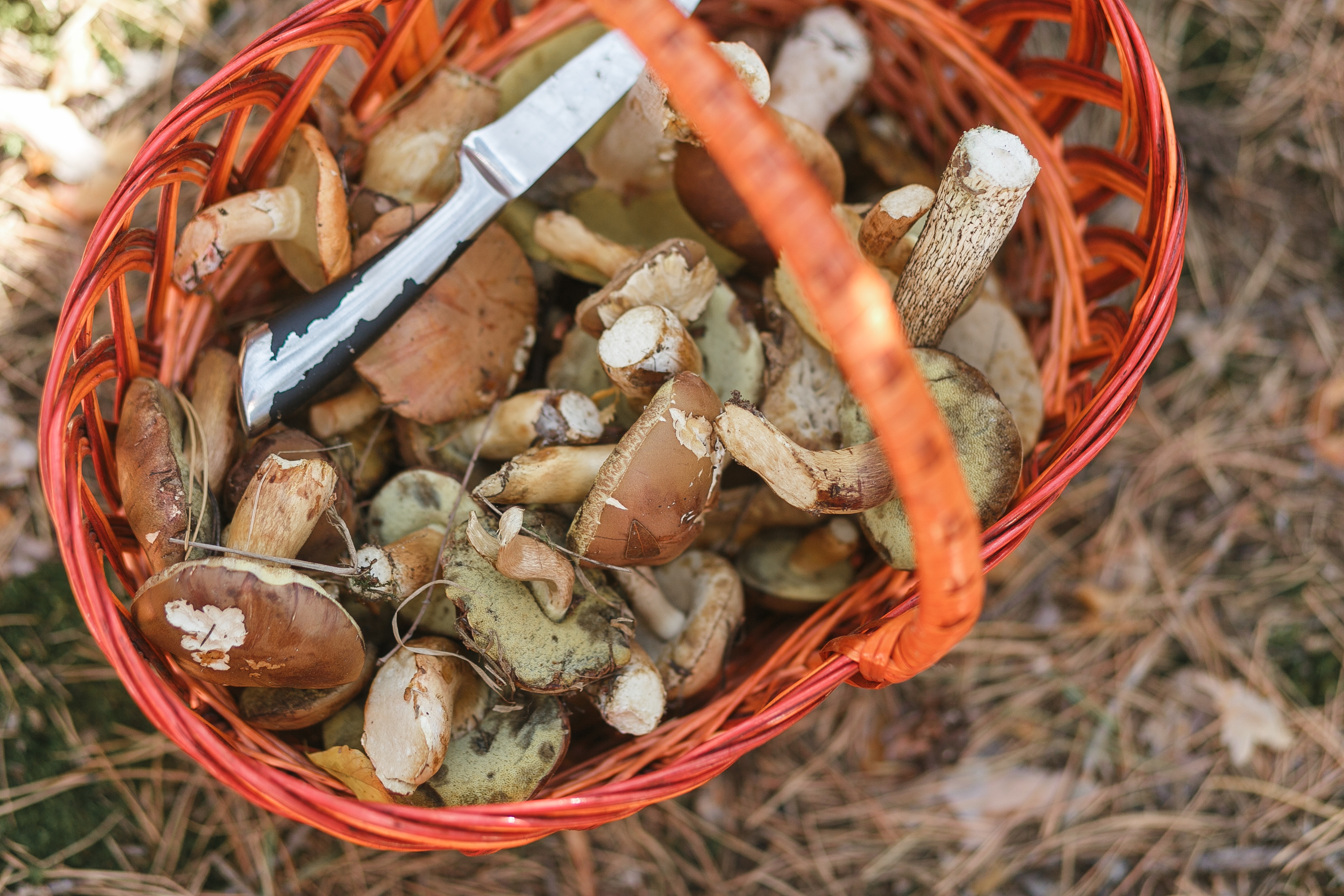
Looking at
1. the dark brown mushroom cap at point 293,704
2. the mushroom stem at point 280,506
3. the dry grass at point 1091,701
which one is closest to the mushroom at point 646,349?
the mushroom stem at point 280,506

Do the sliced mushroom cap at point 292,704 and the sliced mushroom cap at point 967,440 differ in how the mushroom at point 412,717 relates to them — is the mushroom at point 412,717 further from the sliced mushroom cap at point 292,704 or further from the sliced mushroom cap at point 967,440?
the sliced mushroom cap at point 967,440

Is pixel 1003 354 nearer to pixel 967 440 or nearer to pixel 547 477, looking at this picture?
pixel 967 440

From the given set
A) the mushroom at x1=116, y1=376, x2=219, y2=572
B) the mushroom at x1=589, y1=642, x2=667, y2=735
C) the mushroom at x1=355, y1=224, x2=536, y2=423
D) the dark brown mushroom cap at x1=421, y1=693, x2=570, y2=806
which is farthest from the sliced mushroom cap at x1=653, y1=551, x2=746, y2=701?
the mushroom at x1=116, y1=376, x2=219, y2=572

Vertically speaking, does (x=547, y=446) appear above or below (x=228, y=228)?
below

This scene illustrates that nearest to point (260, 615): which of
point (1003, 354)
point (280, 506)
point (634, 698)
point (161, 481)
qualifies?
point (280, 506)

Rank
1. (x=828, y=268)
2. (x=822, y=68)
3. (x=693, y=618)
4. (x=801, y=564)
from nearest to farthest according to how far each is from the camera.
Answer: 1. (x=828, y=268)
2. (x=693, y=618)
3. (x=801, y=564)
4. (x=822, y=68)

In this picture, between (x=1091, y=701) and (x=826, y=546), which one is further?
(x=1091, y=701)

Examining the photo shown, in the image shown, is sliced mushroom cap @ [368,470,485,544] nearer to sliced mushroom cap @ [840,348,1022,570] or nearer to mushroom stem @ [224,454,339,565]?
mushroom stem @ [224,454,339,565]
